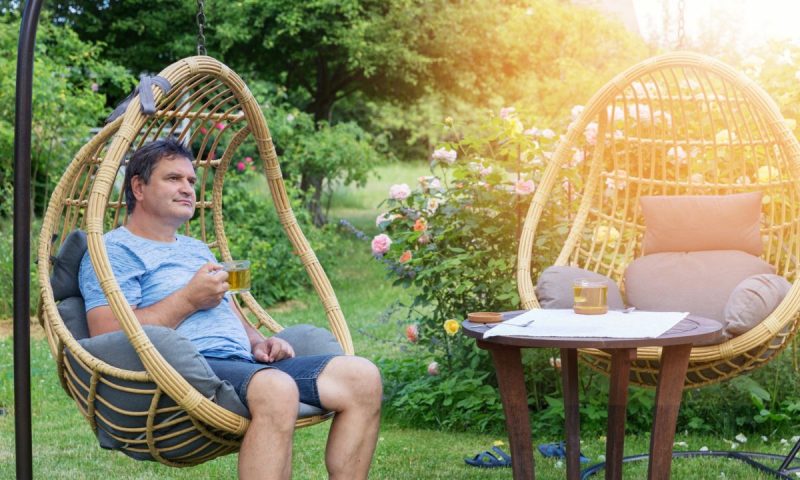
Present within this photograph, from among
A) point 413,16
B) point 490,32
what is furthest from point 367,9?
point 490,32

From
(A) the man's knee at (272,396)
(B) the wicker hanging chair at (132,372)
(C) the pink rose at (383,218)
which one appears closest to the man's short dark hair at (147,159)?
(B) the wicker hanging chair at (132,372)

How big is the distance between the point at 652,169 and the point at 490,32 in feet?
25.8

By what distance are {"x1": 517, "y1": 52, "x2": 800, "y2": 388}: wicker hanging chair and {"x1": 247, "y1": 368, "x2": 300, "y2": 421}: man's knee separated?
104 centimetres

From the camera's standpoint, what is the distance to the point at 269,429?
213cm

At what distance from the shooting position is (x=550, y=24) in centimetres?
1145

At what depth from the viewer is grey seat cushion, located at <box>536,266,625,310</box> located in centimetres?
301

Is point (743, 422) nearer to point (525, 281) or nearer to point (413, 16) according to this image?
point (525, 281)

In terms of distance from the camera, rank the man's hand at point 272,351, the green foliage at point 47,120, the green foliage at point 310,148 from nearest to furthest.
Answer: the man's hand at point 272,351 < the green foliage at point 47,120 < the green foliage at point 310,148

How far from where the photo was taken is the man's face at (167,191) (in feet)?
7.93

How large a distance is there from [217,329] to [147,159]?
1.45 ft

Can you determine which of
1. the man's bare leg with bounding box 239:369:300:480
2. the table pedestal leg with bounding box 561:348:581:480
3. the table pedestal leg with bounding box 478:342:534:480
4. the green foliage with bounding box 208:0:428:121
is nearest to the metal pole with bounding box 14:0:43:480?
the man's bare leg with bounding box 239:369:300:480

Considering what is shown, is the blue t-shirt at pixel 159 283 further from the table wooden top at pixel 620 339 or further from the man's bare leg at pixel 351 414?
the table wooden top at pixel 620 339

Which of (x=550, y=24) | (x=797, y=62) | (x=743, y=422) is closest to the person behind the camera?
(x=743, y=422)

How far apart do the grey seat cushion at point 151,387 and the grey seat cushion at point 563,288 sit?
1.18m
